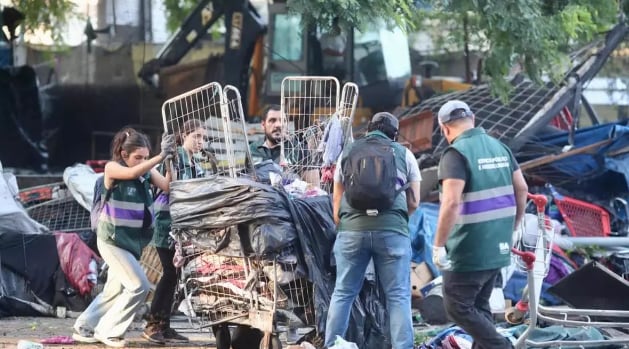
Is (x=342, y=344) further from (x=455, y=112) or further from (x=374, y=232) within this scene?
(x=455, y=112)

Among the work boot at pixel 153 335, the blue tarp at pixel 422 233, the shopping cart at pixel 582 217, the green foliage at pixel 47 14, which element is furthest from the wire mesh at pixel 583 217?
the green foliage at pixel 47 14

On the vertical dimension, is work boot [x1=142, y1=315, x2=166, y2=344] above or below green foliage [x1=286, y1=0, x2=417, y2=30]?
below

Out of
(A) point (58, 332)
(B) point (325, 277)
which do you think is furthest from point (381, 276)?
(A) point (58, 332)

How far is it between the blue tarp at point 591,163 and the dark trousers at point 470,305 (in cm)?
597

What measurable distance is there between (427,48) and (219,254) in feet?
47.3

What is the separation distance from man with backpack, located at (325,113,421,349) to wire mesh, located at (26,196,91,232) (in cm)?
495

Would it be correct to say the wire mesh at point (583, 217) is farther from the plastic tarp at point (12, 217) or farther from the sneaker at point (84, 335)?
the sneaker at point (84, 335)

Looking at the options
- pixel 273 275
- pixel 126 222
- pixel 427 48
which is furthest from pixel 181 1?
pixel 273 275

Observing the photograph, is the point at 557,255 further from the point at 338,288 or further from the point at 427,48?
the point at 427,48

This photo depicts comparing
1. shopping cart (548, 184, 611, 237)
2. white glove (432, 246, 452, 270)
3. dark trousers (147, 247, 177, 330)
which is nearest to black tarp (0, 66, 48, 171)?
shopping cart (548, 184, 611, 237)

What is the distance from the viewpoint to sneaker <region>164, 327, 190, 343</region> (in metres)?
8.45

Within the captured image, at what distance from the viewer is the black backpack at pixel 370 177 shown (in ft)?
22.7

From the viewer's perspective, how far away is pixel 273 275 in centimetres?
709

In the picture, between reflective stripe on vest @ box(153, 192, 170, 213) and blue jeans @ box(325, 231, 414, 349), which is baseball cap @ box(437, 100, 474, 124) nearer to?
blue jeans @ box(325, 231, 414, 349)
